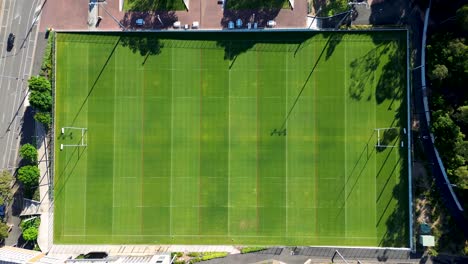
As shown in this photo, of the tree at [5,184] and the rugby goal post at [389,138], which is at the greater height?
the rugby goal post at [389,138]

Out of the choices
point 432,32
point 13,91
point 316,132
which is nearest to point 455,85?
point 432,32

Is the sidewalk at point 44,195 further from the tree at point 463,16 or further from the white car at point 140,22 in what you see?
the tree at point 463,16

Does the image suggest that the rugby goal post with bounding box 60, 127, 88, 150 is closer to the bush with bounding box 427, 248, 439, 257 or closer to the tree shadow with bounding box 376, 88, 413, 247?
the tree shadow with bounding box 376, 88, 413, 247

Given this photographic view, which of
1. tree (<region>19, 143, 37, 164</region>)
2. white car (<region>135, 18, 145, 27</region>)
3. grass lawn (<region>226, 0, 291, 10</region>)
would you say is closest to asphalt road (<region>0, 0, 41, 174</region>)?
tree (<region>19, 143, 37, 164</region>)

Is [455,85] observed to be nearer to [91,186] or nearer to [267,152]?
[267,152]

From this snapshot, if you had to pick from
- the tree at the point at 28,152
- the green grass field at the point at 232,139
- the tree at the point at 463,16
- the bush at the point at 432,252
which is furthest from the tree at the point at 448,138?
the tree at the point at 28,152

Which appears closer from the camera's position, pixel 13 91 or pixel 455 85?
pixel 455 85

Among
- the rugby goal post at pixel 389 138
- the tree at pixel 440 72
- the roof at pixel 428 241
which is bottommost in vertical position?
the roof at pixel 428 241

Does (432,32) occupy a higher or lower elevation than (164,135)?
higher
